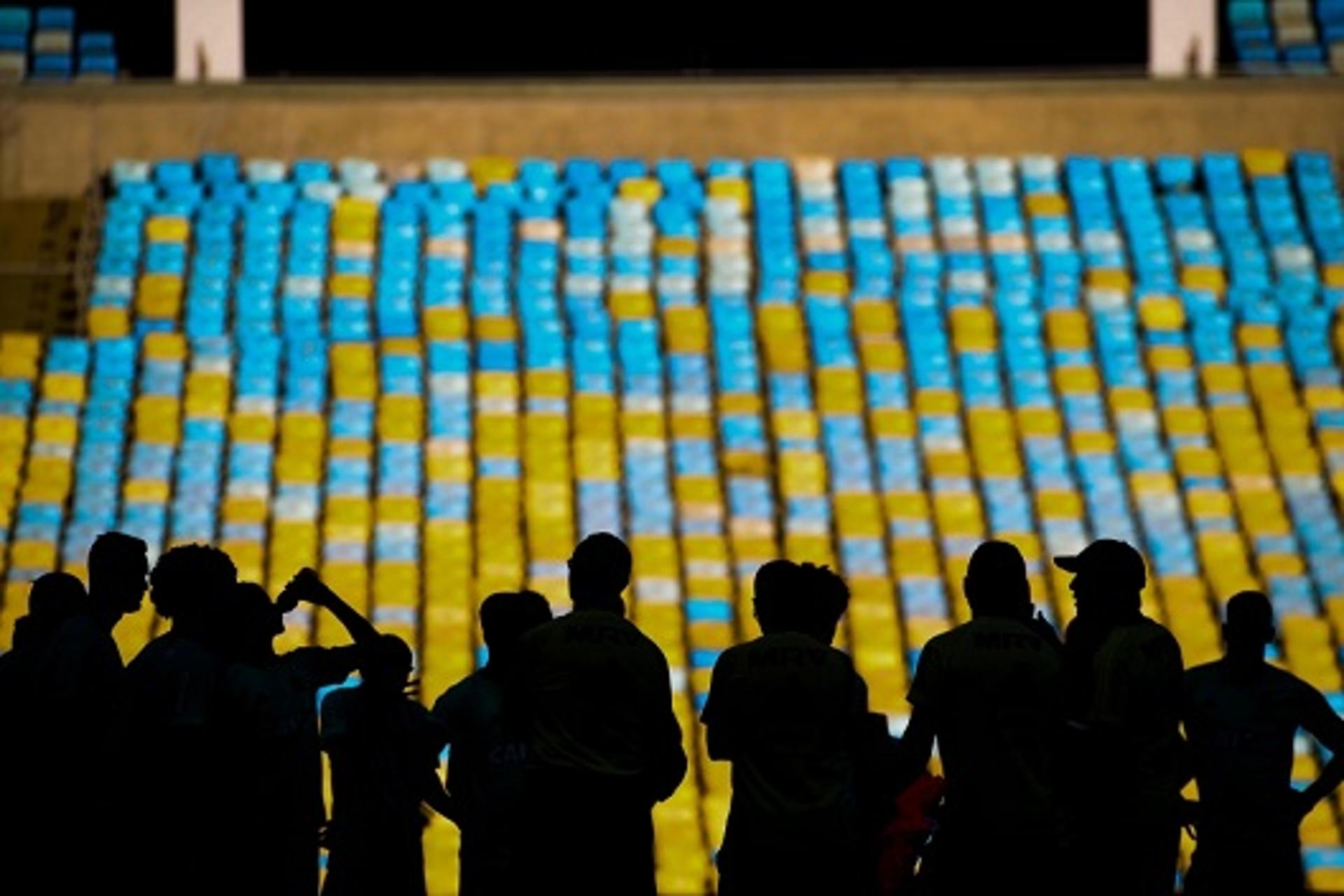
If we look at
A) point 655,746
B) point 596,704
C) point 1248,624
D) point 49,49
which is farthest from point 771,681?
point 49,49

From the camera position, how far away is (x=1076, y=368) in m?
24.6

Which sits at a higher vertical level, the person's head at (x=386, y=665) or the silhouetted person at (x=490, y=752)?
the person's head at (x=386, y=665)

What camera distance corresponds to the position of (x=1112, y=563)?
1147 centimetres


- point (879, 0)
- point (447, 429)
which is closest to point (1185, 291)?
point (447, 429)

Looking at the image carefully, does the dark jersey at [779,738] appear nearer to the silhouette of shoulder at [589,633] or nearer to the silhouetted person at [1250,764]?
the silhouette of shoulder at [589,633]

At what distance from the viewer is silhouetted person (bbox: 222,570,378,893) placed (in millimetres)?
11320

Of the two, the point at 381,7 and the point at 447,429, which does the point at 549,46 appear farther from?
the point at 447,429

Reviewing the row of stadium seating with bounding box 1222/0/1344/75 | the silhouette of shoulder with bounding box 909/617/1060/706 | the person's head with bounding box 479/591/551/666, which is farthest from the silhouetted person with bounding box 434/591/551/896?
the row of stadium seating with bounding box 1222/0/1344/75

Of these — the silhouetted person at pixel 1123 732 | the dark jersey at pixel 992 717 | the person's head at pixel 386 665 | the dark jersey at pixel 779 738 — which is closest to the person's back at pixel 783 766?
the dark jersey at pixel 779 738

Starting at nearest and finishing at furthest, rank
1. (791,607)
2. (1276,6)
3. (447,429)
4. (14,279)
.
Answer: (791,607), (447,429), (14,279), (1276,6)

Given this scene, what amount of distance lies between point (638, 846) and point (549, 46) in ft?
74.3

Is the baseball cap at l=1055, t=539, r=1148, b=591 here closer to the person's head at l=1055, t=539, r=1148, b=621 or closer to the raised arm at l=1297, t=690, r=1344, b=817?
the person's head at l=1055, t=539, r=1148, b=621

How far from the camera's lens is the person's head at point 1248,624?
39.6ft

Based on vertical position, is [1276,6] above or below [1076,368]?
above
